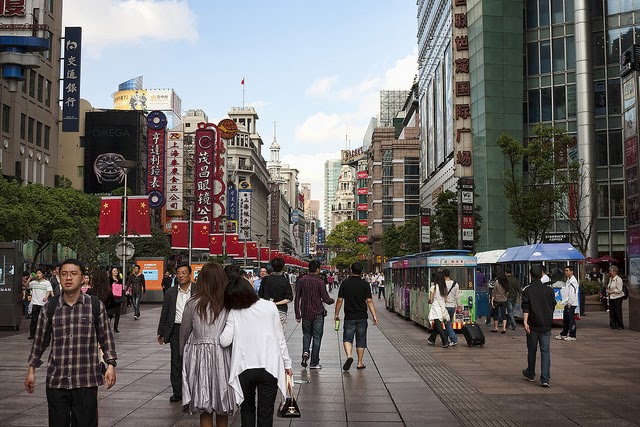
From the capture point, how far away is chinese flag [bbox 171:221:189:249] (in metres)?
55.6

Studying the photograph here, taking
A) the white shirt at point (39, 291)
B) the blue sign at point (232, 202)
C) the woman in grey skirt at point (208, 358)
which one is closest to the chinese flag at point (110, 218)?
the white shirt at point (39, 291)

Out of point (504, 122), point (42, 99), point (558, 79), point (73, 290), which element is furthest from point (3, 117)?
point (73, 290)

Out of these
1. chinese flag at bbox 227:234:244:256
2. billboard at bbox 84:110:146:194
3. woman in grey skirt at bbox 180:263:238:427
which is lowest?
woman in grey skirt at bbox 180:263:238:427

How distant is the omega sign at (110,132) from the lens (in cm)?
8244

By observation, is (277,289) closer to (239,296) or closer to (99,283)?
(99,283)

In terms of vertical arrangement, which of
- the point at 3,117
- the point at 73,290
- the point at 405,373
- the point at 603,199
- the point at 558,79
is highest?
the point at 558,79

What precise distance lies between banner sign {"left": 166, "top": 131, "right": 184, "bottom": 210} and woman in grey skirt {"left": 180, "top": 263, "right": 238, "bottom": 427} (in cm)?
6444

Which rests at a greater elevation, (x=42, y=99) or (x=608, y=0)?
(x=608, y=0)

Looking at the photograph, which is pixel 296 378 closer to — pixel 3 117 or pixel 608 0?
pixel 3 117

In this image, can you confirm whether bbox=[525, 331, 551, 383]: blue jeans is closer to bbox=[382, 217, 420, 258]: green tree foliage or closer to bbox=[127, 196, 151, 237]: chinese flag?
bbox=[127, 196, 151, 237]: chinese flag

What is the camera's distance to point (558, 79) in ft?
196

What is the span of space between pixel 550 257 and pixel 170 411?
63.1ft

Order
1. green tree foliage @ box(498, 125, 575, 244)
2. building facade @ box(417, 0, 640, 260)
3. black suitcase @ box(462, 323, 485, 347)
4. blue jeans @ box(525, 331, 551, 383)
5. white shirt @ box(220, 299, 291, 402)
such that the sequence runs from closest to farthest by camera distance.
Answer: white shirt @ box(220, 299, 291, 402), blue jeans @ box(525, 331, 551, 383), black suitcase @ box(462, 323, 485, 347), green tree foliage @ box(498, 125, 575, 244), building facade @ box(417, 0, 640, 260)

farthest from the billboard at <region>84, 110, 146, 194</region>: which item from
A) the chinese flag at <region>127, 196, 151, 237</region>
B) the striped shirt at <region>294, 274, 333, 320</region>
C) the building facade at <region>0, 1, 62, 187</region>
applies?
the striped shirt at <region>294, 274, 333, 320</region>
